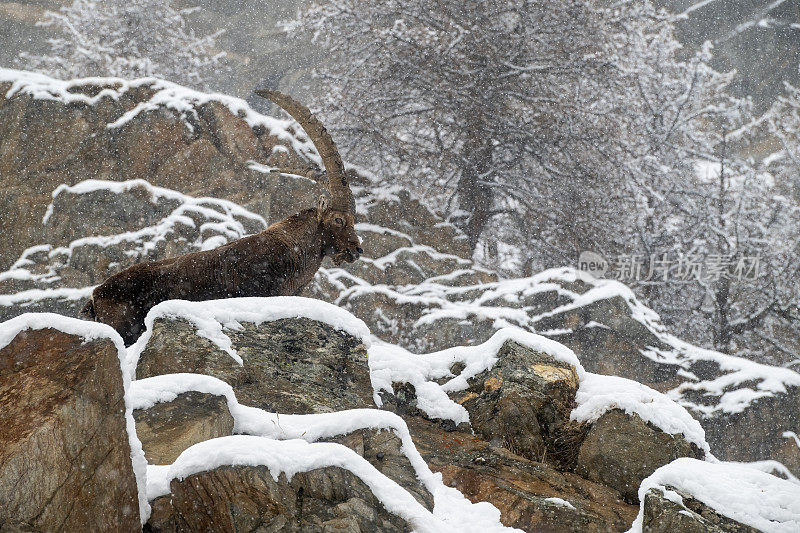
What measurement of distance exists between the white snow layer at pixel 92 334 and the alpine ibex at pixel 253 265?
285 centimetres

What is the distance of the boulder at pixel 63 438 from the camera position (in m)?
2.33

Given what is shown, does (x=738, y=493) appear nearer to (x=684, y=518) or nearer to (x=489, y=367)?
(x=684, y=518)

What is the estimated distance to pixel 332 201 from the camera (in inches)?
275

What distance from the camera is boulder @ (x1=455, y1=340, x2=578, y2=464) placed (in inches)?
208

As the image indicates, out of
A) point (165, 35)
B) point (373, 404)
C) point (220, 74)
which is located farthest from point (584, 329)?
point (220, 74)

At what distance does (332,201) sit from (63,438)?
471 cm

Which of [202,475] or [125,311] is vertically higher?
[202,475]

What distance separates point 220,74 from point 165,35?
409cm

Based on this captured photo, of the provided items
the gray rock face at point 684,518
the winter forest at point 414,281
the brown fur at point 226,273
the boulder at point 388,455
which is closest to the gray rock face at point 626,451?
the winter forest at point 414,281

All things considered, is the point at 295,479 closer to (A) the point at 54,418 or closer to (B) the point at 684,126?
(A) the point at 54,418

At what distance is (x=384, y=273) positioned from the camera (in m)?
11.1

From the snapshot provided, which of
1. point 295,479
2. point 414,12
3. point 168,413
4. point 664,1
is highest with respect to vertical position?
point 664,1

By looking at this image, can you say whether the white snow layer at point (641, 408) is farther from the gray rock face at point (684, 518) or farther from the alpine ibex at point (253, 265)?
the alpine ibex at point (253, 265)

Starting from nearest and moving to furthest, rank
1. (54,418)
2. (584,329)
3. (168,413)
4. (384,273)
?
(54,418) < (168,413) < (584,329) < (384,273)
